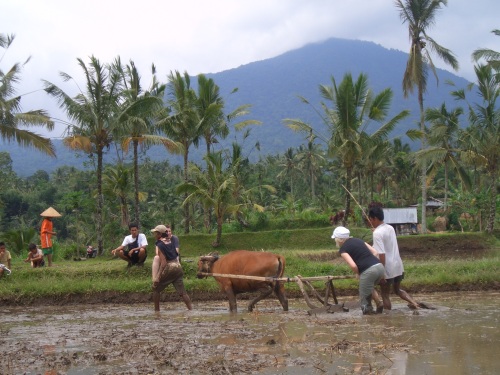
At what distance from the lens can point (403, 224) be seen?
3472 cm

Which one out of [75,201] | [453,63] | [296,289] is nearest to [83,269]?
[296,289]

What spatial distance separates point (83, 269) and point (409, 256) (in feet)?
46.4

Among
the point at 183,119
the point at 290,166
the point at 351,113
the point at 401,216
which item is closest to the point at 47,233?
the point at 183,119

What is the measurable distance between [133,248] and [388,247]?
7.18 meters

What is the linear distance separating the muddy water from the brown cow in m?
0.34

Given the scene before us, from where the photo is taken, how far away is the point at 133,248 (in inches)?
575

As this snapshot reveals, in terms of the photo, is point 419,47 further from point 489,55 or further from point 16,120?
point 16,120

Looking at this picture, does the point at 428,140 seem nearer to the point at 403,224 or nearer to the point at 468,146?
the point at 468,146

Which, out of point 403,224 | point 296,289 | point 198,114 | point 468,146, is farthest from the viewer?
point 403,224

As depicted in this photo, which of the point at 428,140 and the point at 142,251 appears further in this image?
the point at 428,140

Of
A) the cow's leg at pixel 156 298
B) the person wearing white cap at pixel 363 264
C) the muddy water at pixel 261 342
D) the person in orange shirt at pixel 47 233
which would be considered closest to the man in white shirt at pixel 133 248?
the cow's leg at pixel 156 298

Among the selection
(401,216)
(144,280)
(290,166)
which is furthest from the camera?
(290,166)

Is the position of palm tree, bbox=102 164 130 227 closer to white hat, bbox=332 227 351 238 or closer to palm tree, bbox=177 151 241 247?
palm tree, bbox=177 151 241 247

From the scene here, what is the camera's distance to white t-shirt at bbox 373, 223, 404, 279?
30.2 ft
